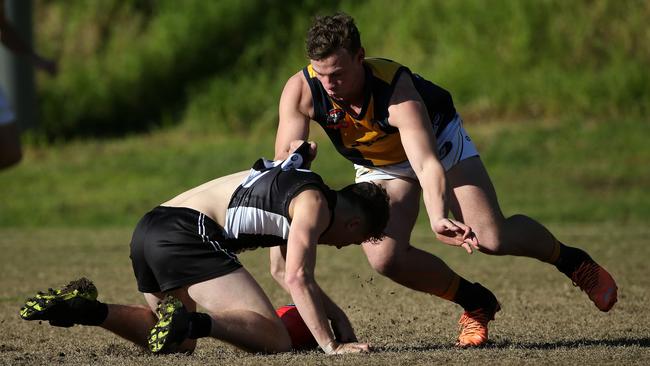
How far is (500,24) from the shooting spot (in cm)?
2139

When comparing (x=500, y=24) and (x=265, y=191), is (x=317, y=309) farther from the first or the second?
(x=500, y=24)

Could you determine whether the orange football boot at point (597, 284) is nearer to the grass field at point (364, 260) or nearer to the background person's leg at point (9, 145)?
the grass field at point (364, 260)

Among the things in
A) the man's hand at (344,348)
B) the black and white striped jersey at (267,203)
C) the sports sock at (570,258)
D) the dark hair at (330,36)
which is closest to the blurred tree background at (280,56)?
the sports sock at (570,258)

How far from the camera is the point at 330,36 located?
5422mm

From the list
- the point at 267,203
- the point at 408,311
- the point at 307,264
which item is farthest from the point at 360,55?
the point at 408,311

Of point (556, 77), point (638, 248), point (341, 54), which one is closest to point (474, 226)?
point (341, 54)

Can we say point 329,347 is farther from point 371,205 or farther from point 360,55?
point 360,55

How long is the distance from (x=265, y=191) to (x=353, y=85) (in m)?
0.72

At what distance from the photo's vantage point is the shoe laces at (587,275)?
6.21 m

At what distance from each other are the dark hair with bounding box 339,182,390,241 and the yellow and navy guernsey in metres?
0.52

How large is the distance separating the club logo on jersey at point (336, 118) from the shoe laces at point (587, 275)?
151 cm

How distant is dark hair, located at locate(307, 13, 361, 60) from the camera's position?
213 inches

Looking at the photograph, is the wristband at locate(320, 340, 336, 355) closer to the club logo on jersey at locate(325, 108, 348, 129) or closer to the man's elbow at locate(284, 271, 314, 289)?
the man's elbow at locate(284, 271, 314, 289)

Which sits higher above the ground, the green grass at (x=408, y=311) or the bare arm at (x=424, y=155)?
the bare arm at (x=424, y=155)
